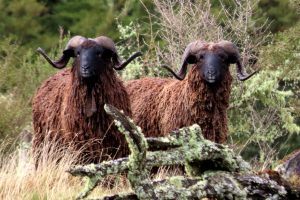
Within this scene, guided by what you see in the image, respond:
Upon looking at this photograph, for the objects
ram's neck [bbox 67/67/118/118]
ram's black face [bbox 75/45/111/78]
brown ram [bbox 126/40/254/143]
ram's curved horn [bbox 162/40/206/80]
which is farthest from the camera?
ram's curved horn [bbox 162/40/206/80]

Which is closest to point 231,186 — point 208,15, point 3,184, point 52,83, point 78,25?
point 3,184

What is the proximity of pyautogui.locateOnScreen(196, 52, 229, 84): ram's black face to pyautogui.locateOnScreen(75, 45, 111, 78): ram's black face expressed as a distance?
1274 millimetres

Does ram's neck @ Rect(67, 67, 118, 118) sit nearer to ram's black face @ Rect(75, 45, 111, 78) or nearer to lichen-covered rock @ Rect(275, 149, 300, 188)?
ram's black face @ Rect(75, 45, 111, 78)

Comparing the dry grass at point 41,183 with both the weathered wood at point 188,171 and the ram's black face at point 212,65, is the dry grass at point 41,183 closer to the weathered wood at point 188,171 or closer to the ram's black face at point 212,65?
the weathered wood at point 188,171

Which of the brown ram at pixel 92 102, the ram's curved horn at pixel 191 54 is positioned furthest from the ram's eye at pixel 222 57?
the brown ram at pixel 92 102

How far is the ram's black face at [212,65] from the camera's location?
12.6 metres

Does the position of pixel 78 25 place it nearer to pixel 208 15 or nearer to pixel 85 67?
pixel 208 15

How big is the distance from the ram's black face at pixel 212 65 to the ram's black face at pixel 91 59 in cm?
127

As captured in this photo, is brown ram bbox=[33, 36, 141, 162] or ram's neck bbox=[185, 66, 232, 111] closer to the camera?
brown ram bbox=[33, 36, 141, 162]

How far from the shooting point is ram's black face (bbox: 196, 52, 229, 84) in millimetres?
12586

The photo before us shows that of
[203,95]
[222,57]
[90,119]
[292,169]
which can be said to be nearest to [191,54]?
[222,57]

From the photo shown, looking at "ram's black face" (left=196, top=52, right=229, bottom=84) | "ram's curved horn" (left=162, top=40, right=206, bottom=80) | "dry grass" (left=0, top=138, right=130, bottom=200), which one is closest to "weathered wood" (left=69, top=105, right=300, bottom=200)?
"dry grass" (left=0, top=138, right=130, bottom=200)

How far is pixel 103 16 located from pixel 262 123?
1792 cm

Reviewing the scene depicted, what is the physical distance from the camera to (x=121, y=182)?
8.97 metres
